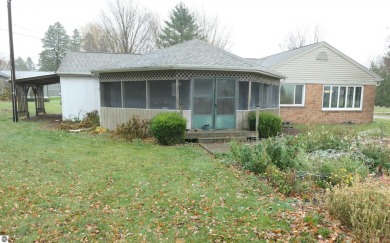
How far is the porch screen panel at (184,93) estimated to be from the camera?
31.9 feet

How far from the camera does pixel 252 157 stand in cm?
575

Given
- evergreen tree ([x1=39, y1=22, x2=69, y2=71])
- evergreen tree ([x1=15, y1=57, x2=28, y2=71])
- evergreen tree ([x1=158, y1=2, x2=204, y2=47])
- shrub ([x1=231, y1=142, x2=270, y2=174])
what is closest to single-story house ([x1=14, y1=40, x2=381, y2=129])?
shrub ([x1=231, y1=142, x2=270, y2=174])

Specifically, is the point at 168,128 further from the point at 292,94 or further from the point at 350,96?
the point at 350,96

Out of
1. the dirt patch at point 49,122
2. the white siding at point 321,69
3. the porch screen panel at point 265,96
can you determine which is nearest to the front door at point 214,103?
the porch screen panel at point 265,96

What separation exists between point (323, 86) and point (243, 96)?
27.3ft

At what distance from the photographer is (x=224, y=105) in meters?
10.2

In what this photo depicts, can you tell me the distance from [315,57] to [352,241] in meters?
15.0

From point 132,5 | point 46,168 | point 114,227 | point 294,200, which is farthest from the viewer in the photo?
point 132,5

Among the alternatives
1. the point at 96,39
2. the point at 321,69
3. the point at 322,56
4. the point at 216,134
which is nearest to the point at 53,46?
the point at 96,39

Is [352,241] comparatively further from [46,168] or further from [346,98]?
[346,98]

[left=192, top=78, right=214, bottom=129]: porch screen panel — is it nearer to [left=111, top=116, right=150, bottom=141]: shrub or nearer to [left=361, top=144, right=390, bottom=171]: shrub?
[left=111, top=116, right=150, bottom=141]: shrub

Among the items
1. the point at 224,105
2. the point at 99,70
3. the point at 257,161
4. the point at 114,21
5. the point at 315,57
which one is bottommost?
the point at 257,161

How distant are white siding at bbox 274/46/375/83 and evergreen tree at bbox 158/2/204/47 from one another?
19.1m

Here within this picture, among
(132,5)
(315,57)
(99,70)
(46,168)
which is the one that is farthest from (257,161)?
(132,5)
